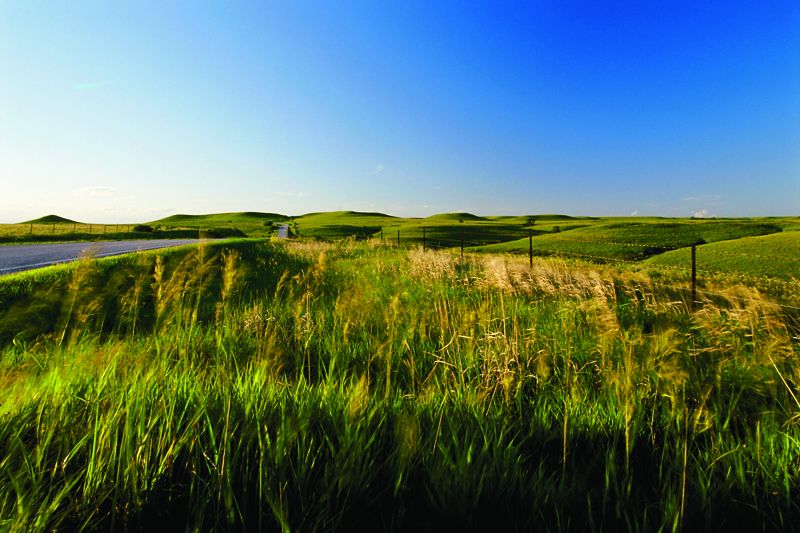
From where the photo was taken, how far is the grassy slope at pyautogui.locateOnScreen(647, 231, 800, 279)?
57.2ft

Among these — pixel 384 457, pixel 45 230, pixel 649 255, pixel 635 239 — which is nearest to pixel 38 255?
pixel 384 457

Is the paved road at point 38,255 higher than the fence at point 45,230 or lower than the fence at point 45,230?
lower

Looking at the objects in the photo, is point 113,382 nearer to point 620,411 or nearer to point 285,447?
point 285,447

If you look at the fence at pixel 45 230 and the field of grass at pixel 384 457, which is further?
the fence at pixel 45 230

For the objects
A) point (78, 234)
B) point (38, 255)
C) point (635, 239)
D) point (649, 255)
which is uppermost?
point (78, 234)

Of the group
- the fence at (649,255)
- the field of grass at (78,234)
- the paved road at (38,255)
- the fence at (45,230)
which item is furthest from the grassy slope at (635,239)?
the fence at (45,230)

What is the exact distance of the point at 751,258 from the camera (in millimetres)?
20188

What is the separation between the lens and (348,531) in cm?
137

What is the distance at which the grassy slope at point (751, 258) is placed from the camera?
1744 centimetres

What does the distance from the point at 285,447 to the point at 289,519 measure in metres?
0.33

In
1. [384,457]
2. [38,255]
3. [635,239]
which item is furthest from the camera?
[635,239]

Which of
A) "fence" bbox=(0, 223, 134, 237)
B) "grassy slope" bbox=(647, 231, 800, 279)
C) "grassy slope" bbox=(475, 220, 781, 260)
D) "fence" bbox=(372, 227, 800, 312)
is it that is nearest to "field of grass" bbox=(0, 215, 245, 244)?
"fence" bbox=(0, 223, 134, 237)

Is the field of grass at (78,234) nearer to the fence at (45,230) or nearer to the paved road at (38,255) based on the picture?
the fence at (45,230)

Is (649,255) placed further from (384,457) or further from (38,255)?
(38,255)
